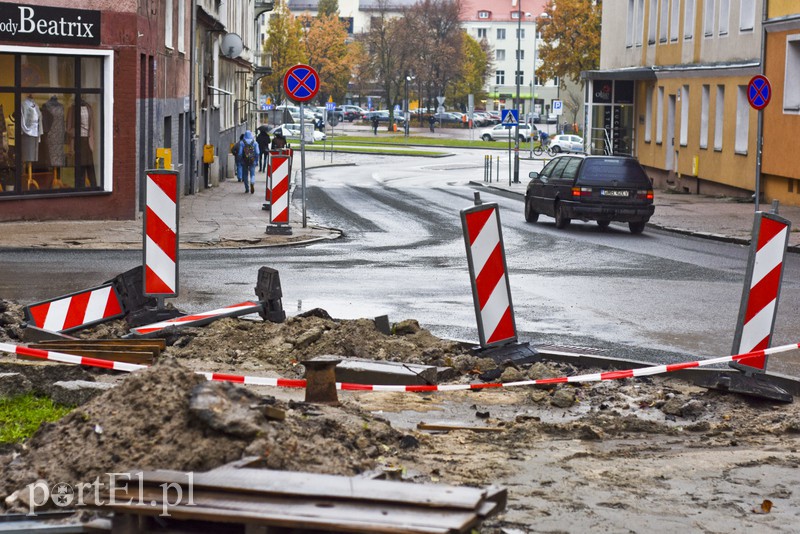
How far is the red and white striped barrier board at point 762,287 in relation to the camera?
9.84m

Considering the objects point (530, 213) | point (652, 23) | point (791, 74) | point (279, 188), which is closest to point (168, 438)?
point (279, 188)

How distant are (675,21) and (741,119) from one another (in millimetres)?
9045

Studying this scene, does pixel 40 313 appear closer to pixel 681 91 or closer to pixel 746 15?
pixel 746 15

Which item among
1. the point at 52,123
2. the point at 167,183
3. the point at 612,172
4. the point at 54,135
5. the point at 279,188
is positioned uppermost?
the point at 52,123

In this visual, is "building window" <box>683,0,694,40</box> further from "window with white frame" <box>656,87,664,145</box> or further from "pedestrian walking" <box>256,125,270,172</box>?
"pedestrian walking" <box>256,125,270,172</box>

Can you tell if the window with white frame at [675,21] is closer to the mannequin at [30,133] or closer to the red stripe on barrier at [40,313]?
the mannequin at [30,133]

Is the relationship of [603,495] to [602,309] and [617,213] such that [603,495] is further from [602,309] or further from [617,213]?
[617,213]

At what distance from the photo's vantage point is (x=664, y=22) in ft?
157

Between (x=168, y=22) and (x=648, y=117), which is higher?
(x=168, y=22)

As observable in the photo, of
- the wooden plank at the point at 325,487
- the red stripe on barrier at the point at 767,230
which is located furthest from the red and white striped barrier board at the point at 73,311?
the wooden plank at the point at 325,487

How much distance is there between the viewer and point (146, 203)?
460 inches

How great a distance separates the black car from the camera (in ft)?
92.1

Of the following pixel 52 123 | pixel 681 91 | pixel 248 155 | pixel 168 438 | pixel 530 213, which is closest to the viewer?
pixel 168 438

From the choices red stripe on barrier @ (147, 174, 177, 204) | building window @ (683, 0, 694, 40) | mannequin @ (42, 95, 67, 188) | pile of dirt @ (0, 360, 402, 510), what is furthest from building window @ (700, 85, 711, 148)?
pile of dirt @ (0, 360, 402, 510)
